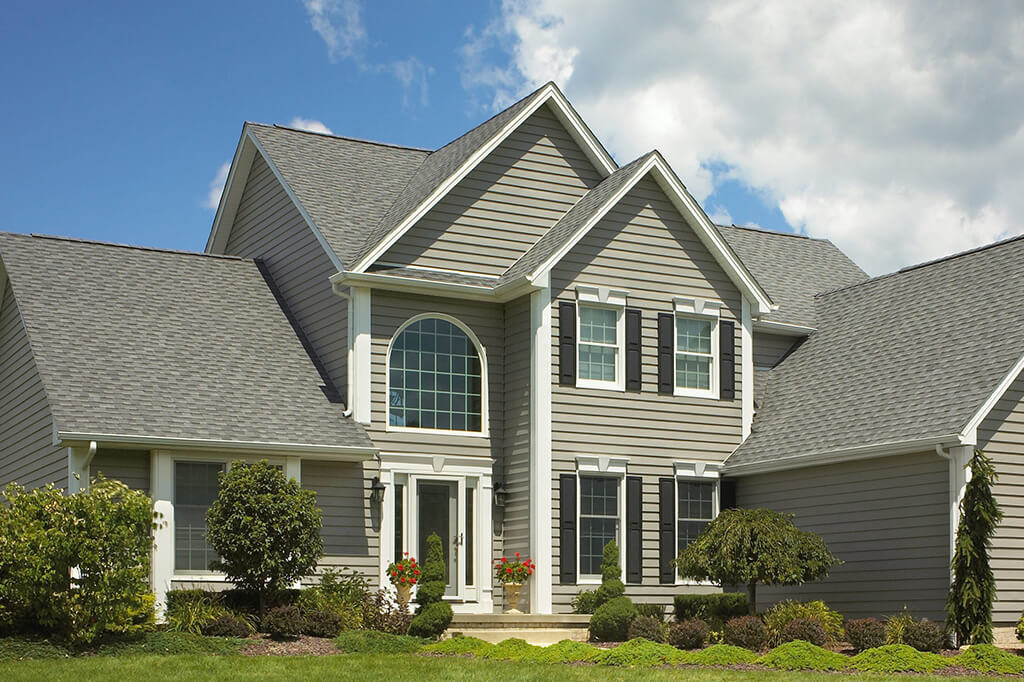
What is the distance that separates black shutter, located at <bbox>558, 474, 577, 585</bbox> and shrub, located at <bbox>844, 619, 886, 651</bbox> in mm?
5141

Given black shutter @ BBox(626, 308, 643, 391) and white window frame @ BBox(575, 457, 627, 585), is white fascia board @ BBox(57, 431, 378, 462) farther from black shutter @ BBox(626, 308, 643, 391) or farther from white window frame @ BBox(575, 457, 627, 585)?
black shutter @ BBox(626, 308, 643, 391)

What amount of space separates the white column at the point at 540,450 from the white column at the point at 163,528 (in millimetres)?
6010

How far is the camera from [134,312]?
22938 mm

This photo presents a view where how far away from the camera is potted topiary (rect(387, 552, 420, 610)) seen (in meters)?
21.5

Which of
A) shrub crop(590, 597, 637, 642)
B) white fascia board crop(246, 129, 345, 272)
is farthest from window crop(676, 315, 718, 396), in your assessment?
white fascia board crop(246, 129, 345, 272)

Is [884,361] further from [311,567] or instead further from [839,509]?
[311,567]

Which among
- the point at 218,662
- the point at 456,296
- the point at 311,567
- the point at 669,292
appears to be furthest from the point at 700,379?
the point at 218,662

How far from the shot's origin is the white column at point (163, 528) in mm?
20141

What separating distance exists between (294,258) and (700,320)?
7.75 m

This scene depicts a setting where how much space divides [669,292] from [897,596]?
267 inches

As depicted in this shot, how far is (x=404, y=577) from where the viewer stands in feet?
70.7

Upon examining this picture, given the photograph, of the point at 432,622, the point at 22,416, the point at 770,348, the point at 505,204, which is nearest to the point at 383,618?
the point at 432,622

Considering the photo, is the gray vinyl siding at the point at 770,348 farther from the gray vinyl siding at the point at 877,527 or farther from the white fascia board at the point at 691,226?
the gray vinyl siding at the point at 877,527

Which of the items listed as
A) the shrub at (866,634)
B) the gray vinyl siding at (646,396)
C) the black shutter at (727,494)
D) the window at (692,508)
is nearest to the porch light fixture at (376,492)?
the gray vinyl siding at (646,396)
